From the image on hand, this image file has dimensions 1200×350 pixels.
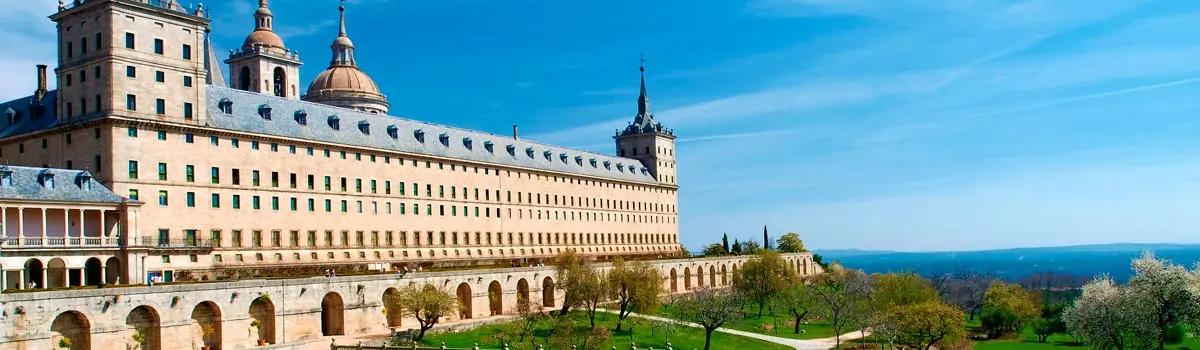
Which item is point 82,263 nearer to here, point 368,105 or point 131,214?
point 131,214

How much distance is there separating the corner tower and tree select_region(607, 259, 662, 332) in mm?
61479

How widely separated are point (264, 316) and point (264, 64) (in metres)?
50.8

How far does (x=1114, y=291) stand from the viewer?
60938mm

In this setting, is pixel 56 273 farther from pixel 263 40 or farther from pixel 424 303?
pixel 263 40

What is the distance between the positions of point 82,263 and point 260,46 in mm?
48530

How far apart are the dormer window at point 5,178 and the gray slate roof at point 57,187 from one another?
5 cm

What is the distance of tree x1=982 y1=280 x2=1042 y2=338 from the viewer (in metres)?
87.1

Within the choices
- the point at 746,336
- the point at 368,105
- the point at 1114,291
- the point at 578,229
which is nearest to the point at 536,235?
the point at 578,229

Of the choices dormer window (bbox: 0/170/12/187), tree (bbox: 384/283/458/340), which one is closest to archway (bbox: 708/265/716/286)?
tree (bbox: 384/283/458/340)

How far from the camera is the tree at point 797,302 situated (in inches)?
3369

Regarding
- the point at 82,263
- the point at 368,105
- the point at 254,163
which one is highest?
the point at 368,105

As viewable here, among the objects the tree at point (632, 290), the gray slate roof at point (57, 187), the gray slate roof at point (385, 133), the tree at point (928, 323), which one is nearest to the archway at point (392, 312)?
the gray slate roof at point (385, 133)

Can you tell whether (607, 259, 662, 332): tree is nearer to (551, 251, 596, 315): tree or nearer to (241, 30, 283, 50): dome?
(551, 251, 596, 315): tree

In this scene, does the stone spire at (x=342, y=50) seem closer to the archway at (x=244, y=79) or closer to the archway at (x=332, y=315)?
the archway at (x=244, y=79)
